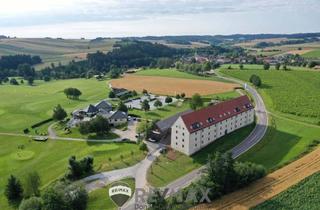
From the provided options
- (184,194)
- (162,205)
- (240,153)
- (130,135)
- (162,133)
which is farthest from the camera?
(130,135)

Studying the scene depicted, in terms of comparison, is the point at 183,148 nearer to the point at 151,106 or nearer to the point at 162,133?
the point at 162,133

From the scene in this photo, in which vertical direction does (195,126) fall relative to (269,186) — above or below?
above

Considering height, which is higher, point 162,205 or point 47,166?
point 162,205

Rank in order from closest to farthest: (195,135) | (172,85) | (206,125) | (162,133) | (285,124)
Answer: (195,135)
(206,125)
(162,133)
(285,124)
(172,85)

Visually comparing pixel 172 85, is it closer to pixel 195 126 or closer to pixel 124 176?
pixel 195 126

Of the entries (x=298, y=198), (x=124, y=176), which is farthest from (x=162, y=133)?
(x=298, y=198)

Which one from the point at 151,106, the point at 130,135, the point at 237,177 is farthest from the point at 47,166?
the point at 151,106

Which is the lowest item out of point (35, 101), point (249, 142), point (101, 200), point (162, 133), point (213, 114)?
point (35, 101)

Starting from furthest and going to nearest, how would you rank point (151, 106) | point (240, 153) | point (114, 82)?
point (114, 82)
point (151, 106)
point (240, 153)
